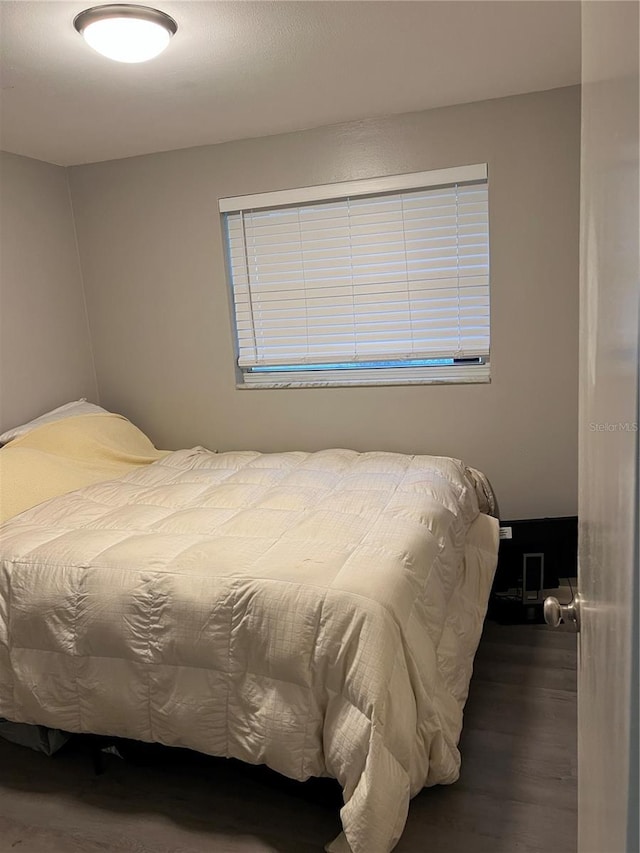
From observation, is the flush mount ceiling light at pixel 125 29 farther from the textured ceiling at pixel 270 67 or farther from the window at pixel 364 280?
the window at pixel 364 280

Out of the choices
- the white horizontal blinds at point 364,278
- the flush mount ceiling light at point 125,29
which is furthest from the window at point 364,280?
the flush mount ceiling light at point 125,29

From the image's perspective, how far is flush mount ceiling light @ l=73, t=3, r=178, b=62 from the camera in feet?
6.12

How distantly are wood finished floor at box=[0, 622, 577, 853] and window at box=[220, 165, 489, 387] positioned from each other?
1.65 metres

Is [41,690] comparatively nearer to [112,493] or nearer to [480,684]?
[112,493]

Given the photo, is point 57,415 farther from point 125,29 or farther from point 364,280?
point 125,29

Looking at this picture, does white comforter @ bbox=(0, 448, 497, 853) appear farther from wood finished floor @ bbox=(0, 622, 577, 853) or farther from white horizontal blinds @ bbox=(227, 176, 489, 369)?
white horizontal blinds @ bbox=(227, 176, 489, 369)

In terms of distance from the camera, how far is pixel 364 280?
3.25m

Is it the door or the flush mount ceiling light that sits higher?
the flush mount ceiling light

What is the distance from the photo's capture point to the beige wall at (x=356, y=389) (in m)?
2.89

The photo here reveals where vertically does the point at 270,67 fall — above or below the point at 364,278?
above

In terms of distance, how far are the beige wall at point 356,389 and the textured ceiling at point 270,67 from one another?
0.15 metres

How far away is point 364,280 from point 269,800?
232cm

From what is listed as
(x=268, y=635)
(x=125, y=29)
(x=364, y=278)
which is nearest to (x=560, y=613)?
(x=268, y=635)

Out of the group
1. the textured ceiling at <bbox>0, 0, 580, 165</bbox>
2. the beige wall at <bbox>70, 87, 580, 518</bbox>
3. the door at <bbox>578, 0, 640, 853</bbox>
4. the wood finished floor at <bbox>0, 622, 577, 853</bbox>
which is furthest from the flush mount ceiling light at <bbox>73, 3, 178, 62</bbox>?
the wood finished floor at <bbox>0, 622, 577, 853</bbox>
